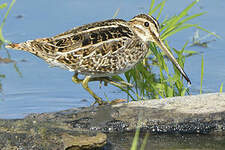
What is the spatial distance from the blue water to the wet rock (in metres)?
1.40

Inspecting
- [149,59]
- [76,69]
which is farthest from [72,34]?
[149,59]

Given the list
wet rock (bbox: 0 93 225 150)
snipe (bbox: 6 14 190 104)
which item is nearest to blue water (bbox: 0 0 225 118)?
snipe (bbox: 6 14 190 104)

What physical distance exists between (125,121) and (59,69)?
9.08 ft

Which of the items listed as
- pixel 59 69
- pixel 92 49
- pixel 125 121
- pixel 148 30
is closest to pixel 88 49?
pixel 92 49

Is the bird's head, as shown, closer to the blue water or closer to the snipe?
the snipe

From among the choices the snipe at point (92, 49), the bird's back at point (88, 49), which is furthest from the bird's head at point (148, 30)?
the bird's back at point (88, 49)

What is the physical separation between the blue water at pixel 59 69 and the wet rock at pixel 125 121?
140 centimetres

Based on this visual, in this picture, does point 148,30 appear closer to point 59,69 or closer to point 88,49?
point 88,49

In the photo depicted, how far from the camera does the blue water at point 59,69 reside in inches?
276

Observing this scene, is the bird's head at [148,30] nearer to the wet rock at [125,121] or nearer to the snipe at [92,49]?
the snipe at [92,49]

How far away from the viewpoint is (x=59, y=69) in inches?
311

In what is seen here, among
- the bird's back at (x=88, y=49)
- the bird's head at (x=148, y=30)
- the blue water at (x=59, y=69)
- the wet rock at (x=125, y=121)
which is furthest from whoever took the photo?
the blue water at (x=59, y=69)

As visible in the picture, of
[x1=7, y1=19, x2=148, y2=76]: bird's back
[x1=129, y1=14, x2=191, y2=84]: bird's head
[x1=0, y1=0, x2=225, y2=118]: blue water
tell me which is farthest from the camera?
[x1=0, y1=0, x2=225, y2=118]: blue water

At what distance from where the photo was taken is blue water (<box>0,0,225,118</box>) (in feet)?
23.0
